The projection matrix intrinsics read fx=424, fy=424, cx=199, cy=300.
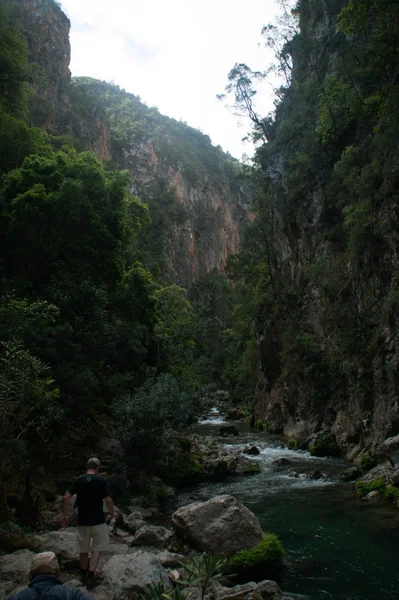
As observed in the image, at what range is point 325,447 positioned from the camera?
17.9 metres

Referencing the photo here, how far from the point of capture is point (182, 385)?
2372cm

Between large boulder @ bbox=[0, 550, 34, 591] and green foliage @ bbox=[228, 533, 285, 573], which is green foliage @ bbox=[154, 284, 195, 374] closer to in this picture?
green foliage @ bbox=[228, 533, 285, 573]

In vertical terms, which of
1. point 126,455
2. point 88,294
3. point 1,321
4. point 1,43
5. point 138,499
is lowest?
point 138,499

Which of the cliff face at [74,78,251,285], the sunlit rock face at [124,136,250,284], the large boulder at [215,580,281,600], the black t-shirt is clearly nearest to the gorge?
the large boulder at [215,580,281,600]

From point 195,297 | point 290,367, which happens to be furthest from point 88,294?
point 195,297

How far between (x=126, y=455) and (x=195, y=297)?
59.3 meters

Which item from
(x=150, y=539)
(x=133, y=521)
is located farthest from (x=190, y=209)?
(x=150, y=539)

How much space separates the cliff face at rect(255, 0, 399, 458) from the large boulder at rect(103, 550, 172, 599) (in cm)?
985

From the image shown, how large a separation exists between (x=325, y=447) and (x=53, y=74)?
4448 centimetres

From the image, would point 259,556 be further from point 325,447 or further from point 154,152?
point 154,152

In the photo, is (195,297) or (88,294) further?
(195,297)

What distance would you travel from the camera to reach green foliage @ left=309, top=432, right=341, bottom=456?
1764 centimetres

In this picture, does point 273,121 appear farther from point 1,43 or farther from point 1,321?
point 1,321

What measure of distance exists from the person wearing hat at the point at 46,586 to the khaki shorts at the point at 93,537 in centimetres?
296
